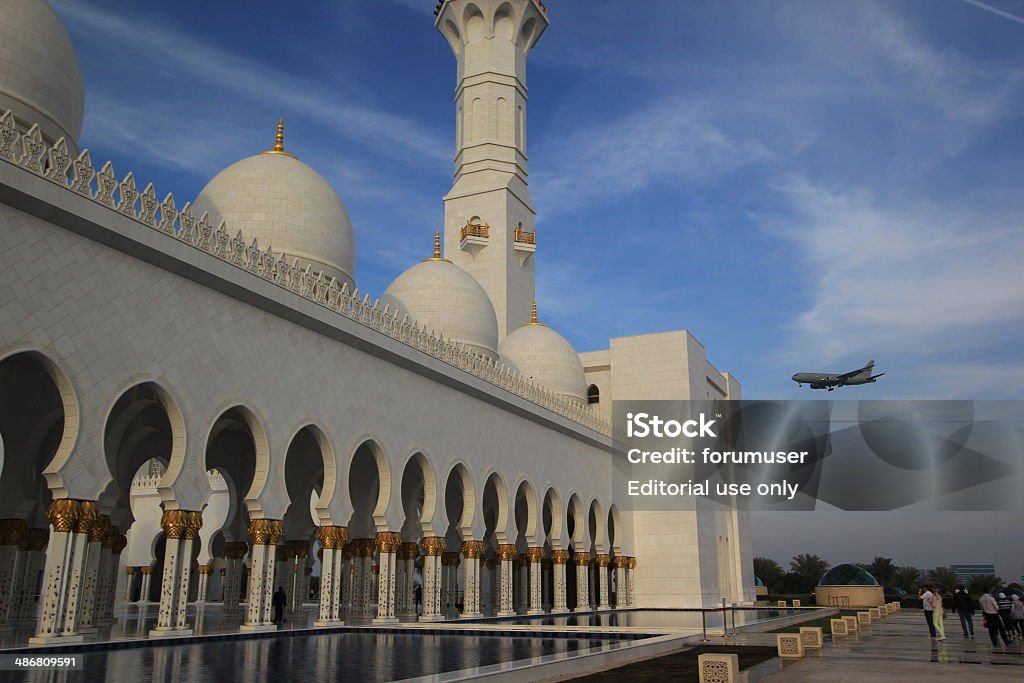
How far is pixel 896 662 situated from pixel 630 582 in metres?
15.8

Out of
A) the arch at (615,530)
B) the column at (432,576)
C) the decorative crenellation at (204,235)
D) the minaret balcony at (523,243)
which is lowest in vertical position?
the column at (432,576)

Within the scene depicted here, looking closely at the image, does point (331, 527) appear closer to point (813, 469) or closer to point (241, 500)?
point (241, 500)

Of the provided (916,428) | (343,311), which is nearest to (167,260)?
(343,311)

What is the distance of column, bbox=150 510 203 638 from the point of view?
9969 mm

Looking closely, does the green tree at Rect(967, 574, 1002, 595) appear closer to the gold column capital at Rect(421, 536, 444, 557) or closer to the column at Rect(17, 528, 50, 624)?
the gold column capital at Rect(421, 536, 444, 557)

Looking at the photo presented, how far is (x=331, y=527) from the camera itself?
1262cm

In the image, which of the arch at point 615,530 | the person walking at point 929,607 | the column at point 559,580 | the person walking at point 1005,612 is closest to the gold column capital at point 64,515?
the person walking at point 929,607

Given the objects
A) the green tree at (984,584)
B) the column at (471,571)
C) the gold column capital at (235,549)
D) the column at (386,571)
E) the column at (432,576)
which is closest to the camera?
the column at (386,571)

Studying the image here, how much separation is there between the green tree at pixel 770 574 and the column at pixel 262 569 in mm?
36424

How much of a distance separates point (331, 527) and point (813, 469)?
742 inches

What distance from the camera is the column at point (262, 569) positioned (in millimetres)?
11266

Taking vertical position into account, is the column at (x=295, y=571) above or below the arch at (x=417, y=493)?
below

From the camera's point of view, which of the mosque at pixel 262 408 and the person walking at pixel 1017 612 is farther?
the person walking at pixel 1017 612

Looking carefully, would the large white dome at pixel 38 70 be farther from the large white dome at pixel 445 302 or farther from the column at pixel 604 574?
the column at pixel 604 574
